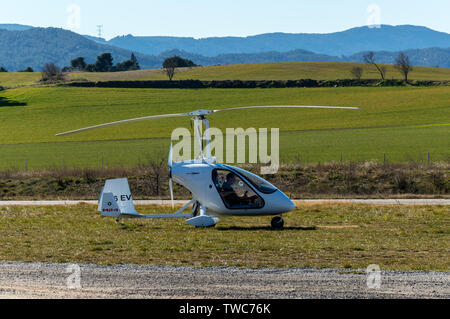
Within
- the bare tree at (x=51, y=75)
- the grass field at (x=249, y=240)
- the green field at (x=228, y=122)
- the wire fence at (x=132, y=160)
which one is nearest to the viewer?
the grass field at (x=249, y=240)

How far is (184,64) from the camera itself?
156 m

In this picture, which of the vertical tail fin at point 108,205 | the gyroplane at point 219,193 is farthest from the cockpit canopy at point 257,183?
the vertical tail fin at point 108,205

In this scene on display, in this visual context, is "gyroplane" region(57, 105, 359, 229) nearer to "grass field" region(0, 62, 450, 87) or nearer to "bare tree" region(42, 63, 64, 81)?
"grass field" region(0, 62, 450, 87)

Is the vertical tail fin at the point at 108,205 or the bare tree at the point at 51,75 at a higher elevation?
the bare tree at the point at 51,75

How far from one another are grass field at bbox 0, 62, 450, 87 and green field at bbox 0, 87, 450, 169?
1863 centimetres

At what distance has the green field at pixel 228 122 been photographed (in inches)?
1865

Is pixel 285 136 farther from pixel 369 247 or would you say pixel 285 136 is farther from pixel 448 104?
pixel 369 247

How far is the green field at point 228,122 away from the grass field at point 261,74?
1863cm

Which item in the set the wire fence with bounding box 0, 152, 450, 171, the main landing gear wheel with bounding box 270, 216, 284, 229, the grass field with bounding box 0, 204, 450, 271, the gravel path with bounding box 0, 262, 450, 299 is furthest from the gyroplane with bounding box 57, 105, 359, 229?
the wire fence with bounding box 0, 152, 450, 171

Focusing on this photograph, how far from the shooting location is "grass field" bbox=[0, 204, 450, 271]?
13.9 metres

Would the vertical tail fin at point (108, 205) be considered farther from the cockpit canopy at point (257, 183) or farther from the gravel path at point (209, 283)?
the gravel path at point (209, 283)

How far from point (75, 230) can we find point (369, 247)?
864 cm

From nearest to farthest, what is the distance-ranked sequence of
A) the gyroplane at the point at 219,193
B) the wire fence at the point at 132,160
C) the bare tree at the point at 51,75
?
the gyroplane at the point at 219,193
the wire fence at the point at 132,160
the bare tree at the point at 51,75
